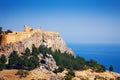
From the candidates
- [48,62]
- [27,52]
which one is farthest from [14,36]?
[48,62]

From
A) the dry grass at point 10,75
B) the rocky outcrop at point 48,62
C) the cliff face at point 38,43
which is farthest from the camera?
the cliff face at point 38,43

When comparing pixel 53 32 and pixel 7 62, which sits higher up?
pixel 53 32

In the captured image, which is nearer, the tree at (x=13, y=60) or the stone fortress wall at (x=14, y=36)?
the tree at (x=13, y=60)

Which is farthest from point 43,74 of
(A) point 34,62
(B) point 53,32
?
(B) point 53,32

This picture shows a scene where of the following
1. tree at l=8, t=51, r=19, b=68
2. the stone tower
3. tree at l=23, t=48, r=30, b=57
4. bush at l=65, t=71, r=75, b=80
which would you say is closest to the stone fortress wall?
the stone tower

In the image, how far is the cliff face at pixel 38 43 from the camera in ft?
304

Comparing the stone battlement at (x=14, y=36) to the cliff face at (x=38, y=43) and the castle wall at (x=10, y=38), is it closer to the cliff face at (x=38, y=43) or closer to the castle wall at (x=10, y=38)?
the castle wall at (x=10, y=38)

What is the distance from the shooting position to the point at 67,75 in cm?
8381

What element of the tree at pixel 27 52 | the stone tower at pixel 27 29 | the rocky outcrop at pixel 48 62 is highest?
the stone tower at pixel 27 29

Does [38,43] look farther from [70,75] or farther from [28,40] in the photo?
[70,75]

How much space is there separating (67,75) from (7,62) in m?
18.8

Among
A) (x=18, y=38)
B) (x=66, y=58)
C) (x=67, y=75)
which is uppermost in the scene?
(x=18, y=38)

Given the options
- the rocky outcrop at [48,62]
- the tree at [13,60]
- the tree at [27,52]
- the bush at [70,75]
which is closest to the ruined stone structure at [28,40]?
the tree at [27,52]

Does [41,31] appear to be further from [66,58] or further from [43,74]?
[43,74]
